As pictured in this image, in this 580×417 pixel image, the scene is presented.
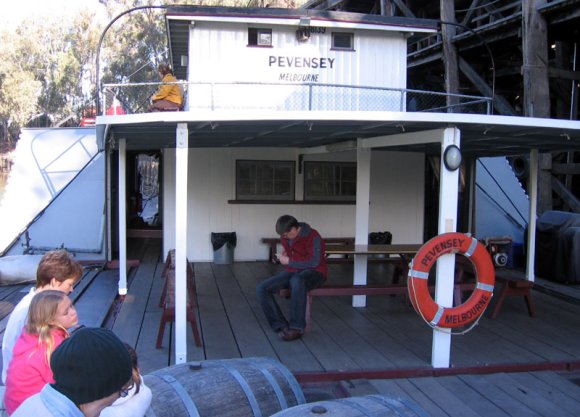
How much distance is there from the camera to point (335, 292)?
525 cm

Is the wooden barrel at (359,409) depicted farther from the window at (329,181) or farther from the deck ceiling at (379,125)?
the window at (329,181)

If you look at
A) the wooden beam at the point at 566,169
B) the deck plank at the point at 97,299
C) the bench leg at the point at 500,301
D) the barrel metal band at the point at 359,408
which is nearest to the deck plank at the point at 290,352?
the deck plank at the point at 97,299

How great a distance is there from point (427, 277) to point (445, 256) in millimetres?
251

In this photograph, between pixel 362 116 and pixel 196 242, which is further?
pixel 196 242

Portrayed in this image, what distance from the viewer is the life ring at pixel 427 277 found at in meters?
4.16

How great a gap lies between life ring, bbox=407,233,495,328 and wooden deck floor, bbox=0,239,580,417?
1.41ft

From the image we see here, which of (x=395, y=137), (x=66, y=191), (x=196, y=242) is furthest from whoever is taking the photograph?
(x=66, y=191)

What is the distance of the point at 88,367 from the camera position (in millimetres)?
1385

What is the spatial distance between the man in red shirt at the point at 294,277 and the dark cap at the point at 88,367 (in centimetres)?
349

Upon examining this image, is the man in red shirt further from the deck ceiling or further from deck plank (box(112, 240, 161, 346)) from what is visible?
deck plank (box(112, 240, 161, 346))

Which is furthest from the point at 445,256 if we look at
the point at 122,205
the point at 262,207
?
the point at 262,207

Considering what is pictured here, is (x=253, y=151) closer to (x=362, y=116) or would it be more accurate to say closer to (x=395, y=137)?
(x=395, y=137)

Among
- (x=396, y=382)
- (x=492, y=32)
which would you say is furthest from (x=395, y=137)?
(x=492, y=32)

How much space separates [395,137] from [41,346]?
3.78 metres
